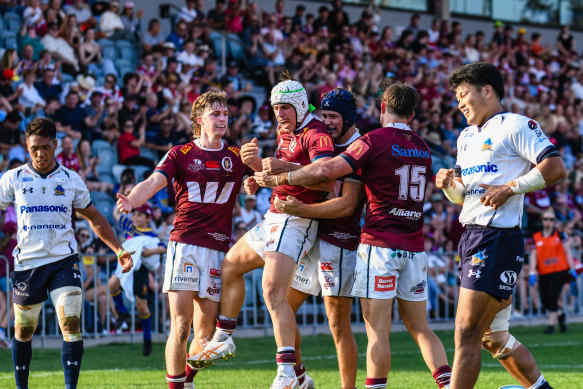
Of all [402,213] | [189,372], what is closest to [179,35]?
[189,372]

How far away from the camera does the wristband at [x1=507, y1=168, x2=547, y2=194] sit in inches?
231

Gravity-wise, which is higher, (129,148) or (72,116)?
(72,116)

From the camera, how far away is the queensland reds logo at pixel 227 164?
8.04 metres

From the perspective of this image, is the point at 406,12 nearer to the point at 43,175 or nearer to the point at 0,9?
the point at 0,9

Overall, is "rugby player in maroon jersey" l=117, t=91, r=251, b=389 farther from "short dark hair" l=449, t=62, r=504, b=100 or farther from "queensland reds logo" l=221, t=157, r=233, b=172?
"short dark hair" l=449, t=62, r=504, b=100

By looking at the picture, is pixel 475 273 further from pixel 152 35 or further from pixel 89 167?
pixel 152 35

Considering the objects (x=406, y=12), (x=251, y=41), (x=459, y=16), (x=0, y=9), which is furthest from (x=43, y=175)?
(x=459, y=16)

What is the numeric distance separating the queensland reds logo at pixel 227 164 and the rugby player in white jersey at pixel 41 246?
3.94 ft

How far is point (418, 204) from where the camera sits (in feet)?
23.1

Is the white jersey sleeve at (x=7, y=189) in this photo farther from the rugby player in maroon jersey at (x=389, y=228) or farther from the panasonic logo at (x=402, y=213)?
the panasonic logo at (x=402, y=213)

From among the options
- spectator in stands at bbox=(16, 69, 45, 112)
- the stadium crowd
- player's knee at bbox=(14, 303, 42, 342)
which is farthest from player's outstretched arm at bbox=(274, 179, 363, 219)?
spectator in stands at bbox=(16, 69, 45, 112)

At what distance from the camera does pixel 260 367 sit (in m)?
10.8

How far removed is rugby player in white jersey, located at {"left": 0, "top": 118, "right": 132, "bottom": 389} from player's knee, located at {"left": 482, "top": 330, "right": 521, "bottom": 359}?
10.7 feet

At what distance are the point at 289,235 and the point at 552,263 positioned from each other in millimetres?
10331
